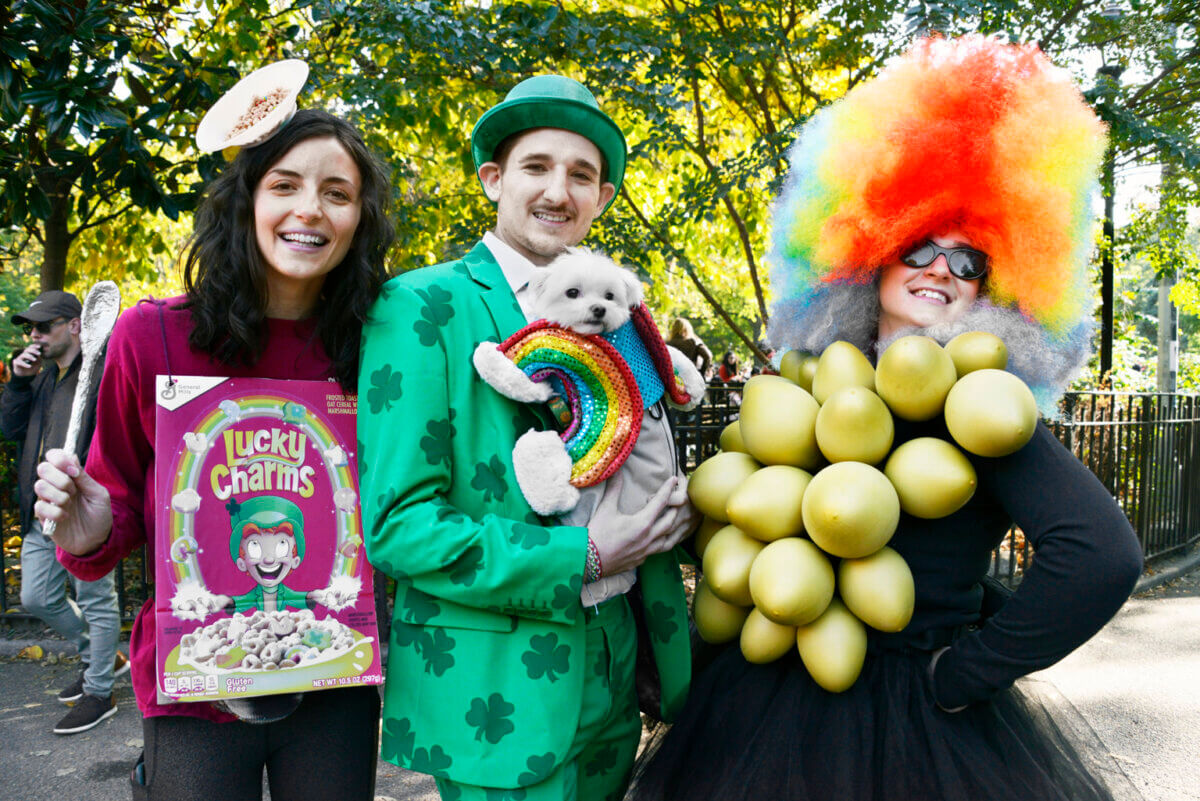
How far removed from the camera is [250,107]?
1798mm

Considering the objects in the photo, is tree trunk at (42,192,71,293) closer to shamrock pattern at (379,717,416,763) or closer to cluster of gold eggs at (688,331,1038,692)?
shamrock pattern at (379,717,416,763)

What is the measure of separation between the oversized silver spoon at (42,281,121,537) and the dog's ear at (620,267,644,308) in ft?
3.50

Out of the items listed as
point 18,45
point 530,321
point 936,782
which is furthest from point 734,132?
point 936,782

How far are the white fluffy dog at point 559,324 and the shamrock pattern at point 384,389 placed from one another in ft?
0.54

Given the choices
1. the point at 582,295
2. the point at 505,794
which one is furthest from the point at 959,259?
the point at 505,794

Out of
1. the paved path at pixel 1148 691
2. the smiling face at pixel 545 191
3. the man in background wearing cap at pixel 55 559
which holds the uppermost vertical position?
the smiling face at pixel 545 191

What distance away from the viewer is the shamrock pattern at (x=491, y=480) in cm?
173

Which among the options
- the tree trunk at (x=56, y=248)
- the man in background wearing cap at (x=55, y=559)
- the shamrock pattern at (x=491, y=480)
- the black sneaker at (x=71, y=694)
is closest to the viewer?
the shamrock pattern at (x=491, y=480)

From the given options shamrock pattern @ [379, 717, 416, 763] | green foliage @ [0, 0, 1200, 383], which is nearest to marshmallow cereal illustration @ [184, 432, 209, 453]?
shamrock pattern @ [379, 717, 416, 763]

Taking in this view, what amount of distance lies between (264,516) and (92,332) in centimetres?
56

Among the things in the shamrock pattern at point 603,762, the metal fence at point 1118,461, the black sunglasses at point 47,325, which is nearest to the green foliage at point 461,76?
the black sunglasses at point 47,325

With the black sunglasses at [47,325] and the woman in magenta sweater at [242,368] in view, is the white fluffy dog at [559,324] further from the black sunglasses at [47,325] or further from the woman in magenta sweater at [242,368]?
the black sunglasses at [47,325]

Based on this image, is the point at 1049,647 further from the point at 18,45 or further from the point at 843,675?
the point at 18,45

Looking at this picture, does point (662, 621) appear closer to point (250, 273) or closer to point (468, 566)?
point (468, 566)
